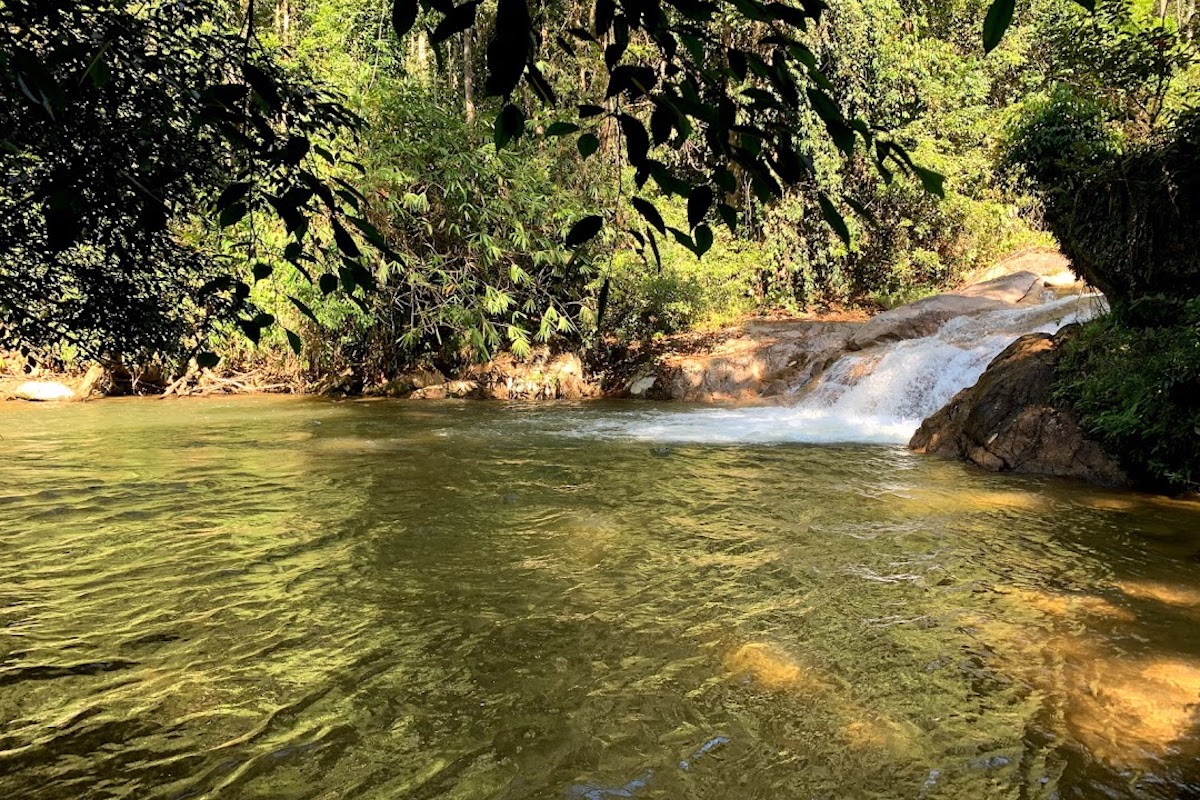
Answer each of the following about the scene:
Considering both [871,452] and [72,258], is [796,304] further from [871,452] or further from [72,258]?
[72,258]

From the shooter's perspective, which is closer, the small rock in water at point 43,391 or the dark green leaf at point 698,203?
the dark green leaf at point 698,203

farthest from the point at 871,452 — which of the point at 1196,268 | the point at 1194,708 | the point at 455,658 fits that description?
the point at 455,658

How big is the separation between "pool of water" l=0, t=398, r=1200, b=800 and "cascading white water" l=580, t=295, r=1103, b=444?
136 inches

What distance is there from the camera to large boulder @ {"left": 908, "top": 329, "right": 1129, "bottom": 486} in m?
7.91

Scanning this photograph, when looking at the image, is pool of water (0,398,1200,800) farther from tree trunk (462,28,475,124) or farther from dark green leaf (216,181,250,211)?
tree trunk (462,28,475,124)

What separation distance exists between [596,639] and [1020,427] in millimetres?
6457

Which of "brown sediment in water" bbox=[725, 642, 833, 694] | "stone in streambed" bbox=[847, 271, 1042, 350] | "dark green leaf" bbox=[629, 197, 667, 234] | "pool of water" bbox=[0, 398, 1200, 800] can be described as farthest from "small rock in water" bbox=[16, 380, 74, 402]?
"dark green leaf" bbox=[629, 197, 667, 234]

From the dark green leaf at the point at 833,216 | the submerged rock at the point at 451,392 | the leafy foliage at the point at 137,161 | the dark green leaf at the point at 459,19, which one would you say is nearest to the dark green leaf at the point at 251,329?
the leafy foliage at the point at 137,161

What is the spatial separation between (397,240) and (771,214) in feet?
30.9

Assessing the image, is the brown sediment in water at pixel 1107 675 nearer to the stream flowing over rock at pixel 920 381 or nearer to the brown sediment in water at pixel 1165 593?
the brown sediment in water at pixel 1165 593

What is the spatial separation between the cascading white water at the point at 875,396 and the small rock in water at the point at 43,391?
37.5 feet

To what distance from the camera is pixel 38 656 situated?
361 cm

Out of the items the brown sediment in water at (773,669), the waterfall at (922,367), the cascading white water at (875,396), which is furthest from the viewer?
the waterfall at (922,367)

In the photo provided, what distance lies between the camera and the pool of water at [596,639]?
111 inches
